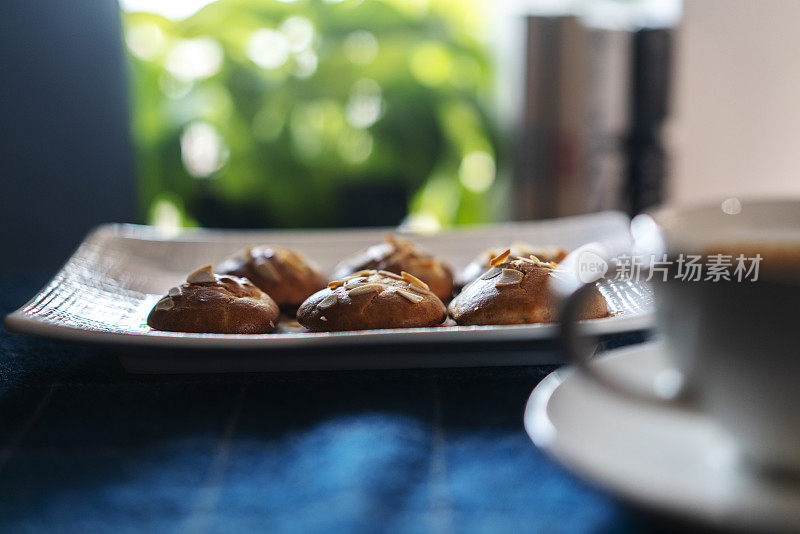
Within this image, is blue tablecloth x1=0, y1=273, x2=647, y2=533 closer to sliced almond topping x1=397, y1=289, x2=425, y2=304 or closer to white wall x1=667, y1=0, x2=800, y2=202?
sliced almond topping x1=397, y1=289, x2=425, y2=304

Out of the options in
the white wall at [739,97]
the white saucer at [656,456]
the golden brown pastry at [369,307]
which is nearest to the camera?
the white saucer at [656,456]

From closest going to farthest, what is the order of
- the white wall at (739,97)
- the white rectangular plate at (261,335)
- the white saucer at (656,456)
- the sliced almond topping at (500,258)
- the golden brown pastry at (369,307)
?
the white saucer at (656,456), the white rectangular plate at (261,335), the golden brown pastry at (369,307), the sliced almond topping at (500,258), the white wall at (739,97)

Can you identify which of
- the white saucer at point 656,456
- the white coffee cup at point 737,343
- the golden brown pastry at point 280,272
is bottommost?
the golden brown pastry at point 280,272

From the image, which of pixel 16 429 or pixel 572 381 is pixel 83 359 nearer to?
→ pixel 16 429

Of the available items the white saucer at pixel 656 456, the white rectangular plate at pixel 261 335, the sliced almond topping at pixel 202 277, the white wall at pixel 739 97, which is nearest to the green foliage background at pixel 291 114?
the white wall at pixel 739 97

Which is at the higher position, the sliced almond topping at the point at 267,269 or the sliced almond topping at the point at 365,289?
the sliced almond topping at the point at 365,289

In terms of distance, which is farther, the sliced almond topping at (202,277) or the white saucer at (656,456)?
the sliced almond topping at (202,277)

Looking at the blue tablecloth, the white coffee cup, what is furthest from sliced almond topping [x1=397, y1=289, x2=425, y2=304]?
the white coffee cup

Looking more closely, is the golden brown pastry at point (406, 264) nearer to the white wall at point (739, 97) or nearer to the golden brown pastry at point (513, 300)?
the golden brown pastry at point (513, 300)
